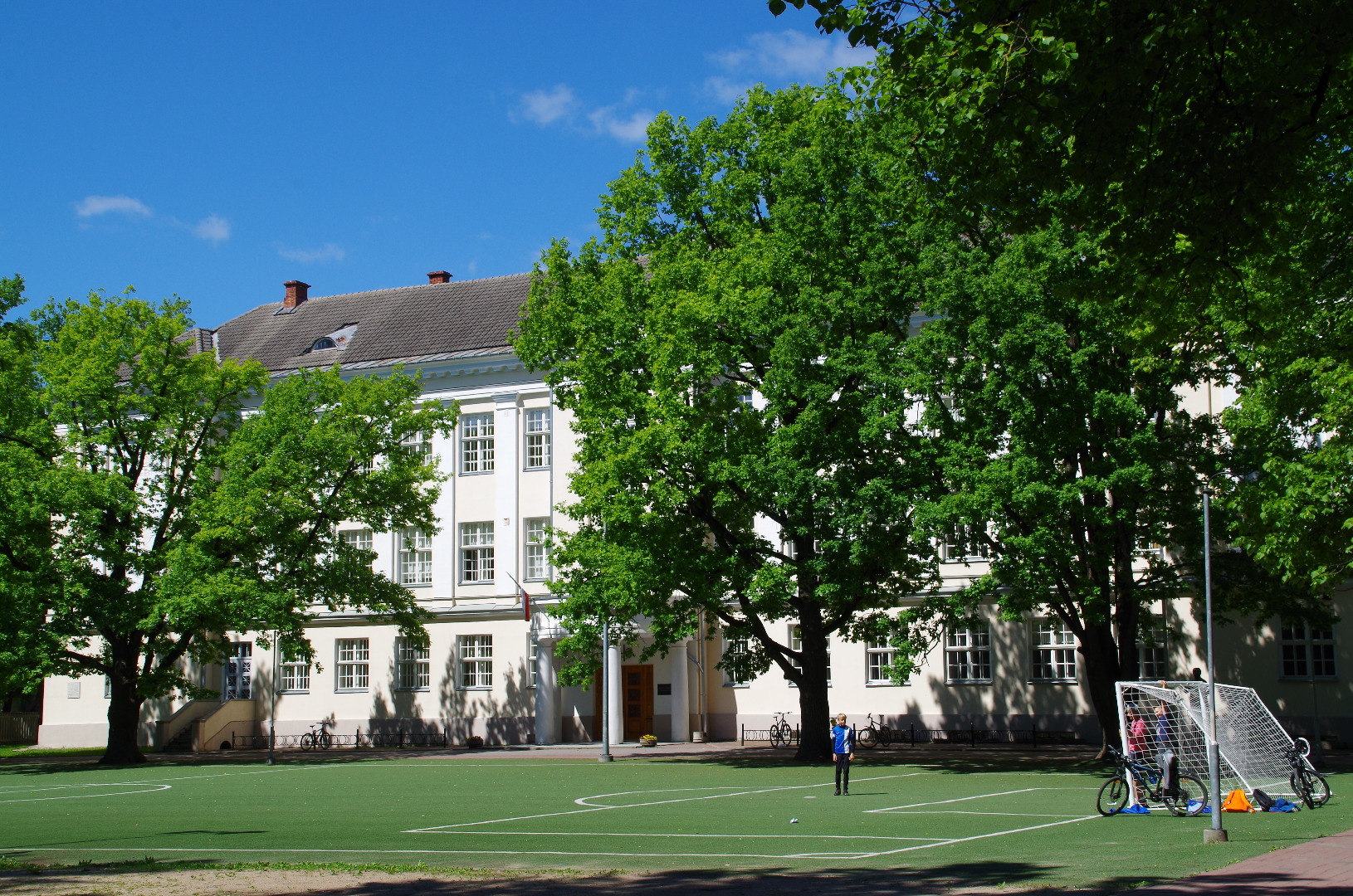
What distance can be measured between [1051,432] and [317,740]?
1238 inches

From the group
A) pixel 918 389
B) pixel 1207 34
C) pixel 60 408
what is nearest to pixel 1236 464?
pixel 918 389

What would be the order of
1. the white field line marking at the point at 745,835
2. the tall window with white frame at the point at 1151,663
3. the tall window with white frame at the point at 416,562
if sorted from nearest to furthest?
the white field line marking at the point at 745,835
the tall window with white frame at the point at 1151,663
the tall window with white frame at the point at 416,562

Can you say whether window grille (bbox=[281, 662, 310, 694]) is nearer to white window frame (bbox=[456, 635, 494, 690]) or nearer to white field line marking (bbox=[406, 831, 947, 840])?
white window frame (bbox=[456, 635, 494, 690])

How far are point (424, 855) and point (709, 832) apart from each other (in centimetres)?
386

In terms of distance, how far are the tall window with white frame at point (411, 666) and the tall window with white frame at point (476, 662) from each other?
4.64 feet

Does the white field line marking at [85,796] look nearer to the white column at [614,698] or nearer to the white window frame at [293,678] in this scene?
the white column at [614,698]

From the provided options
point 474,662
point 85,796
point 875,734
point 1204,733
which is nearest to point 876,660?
point 875,734

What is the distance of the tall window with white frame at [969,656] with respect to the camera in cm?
4084

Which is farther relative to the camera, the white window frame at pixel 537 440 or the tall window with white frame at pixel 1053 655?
the white window frame at pixel 537 440

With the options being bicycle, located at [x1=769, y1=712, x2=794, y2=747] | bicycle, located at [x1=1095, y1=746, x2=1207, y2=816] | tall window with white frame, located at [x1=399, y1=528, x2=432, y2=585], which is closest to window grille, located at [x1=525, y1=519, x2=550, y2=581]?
tall window with white frame, located at [x1=399, y1=528, x2=432, y2=585]

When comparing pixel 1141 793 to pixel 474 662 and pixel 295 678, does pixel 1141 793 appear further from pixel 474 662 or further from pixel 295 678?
pixel 295 678

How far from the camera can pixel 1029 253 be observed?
27109 millimetres

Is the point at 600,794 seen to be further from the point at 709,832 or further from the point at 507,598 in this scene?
the point at 507,598

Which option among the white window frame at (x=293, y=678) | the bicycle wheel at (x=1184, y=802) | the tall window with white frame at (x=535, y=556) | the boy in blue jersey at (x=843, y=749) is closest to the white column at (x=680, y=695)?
the tall window with white frame at (x=535, y=556)
